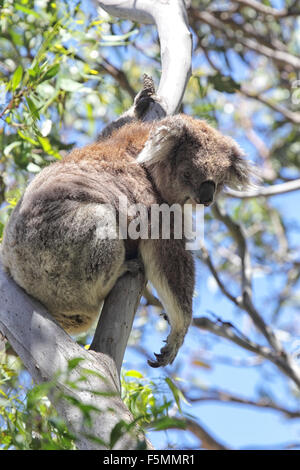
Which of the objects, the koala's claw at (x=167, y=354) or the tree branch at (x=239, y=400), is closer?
the koala's claw at (x=167, y=354)

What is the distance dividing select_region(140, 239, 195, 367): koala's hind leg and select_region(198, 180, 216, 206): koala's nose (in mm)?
244

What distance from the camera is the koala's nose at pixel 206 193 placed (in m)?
2.73

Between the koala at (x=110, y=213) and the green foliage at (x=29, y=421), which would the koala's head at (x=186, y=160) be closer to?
the koala at (x=110, y=213)

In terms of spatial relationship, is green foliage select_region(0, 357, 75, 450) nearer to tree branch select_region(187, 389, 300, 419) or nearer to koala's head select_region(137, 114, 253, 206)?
koala's head select_region(137, 114, 253, 206)

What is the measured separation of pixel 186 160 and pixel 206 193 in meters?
0.19

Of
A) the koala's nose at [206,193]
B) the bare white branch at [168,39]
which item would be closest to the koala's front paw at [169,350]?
the koala's nose at [206,193]

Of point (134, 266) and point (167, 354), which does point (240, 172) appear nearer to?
point (134, 266)

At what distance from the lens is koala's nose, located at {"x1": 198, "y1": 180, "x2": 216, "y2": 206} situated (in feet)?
8.96

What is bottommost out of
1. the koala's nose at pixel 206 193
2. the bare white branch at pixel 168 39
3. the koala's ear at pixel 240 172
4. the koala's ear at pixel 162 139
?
the koala's nose at pixel 206 193

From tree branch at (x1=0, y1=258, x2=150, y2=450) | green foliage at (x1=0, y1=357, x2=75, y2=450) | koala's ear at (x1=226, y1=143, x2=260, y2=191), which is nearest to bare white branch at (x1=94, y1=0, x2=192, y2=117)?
koala's ear at (x1=226, y1=143, x2=260, y2=191)

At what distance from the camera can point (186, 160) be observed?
9.23 feet

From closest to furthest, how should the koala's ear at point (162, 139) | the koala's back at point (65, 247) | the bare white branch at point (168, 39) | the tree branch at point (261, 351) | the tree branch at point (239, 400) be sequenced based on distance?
the koala's back at point (65, 247)
the koala's ear at point (162, 139)
the bare white branch at point (168, 39)
the tree branch at point (261, 351)
the tree branch at point (239, 400)

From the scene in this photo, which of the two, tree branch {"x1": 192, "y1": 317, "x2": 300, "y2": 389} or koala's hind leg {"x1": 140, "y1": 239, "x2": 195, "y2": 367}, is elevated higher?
koala's hind leg {"x1": 140, "y1": 239, "x2": 195, "y2": 367}

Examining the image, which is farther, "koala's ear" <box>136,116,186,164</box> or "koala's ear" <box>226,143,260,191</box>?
"koala's ear" <box>226,143,260,191</box>
